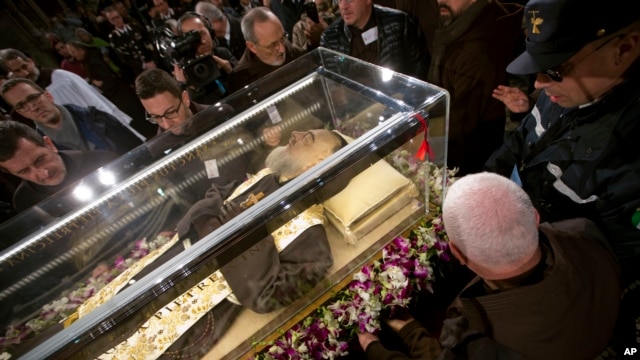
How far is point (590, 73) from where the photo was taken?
56.5 inches

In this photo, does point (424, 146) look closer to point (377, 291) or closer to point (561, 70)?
point (561, 70)

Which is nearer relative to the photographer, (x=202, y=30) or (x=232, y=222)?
(x=232, y=222)

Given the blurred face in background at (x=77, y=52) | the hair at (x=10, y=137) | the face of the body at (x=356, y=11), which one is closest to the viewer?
the hair at (x=10, y=137)

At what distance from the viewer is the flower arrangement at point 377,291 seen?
1.79 meters

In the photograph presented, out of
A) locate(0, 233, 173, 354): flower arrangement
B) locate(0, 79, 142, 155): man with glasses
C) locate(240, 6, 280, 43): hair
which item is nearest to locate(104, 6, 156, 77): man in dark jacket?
locate(0, 79, 142, 155): man with glasses

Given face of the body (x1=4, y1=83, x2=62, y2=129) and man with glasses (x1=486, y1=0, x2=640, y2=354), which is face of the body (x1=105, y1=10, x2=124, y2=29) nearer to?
face of the body (x1=4, y1=83, x2=62, y2=129)

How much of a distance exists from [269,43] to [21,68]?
407 cm

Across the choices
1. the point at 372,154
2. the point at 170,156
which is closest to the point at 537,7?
the point at 372,154

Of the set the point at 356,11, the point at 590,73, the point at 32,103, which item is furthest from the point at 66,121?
the point at 590,73

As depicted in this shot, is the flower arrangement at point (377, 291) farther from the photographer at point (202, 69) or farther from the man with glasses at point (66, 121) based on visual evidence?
the man with glasses at point (66, 121)

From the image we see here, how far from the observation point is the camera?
3.17 metres

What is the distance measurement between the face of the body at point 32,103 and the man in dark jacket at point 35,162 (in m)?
0.77

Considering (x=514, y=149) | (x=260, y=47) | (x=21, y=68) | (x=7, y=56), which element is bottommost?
(x=514, y=149)

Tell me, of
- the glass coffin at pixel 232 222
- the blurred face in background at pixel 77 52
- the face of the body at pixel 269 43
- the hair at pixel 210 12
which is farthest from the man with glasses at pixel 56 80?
the glass coffin at pixel 232 222
